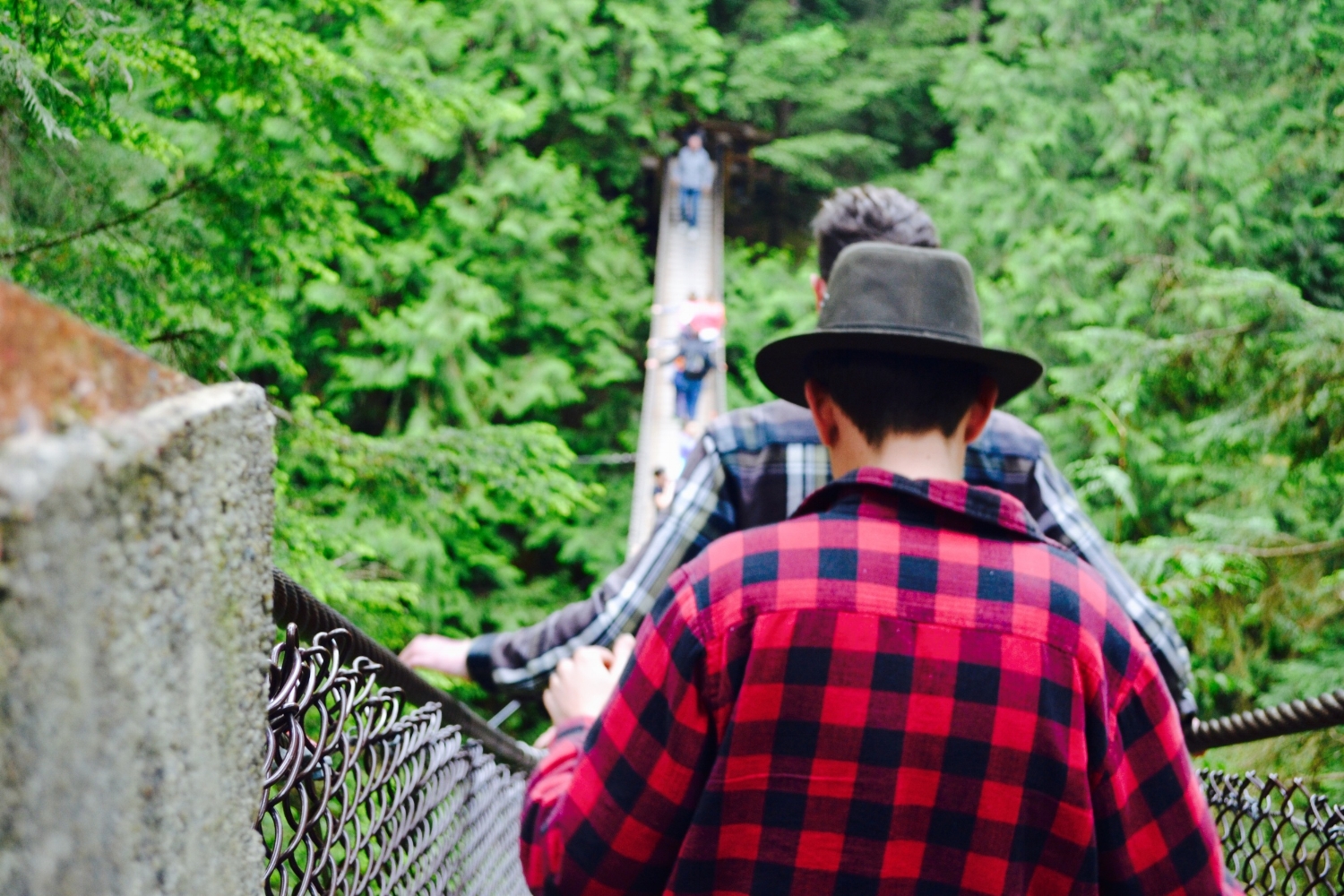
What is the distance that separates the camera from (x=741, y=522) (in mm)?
1428

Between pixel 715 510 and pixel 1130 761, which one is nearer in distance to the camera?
pixel 1130 761

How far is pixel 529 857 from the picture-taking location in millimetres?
940

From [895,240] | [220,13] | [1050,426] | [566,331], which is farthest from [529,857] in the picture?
[566,331]

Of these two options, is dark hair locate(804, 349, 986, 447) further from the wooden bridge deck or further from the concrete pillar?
the wooden bridge deck

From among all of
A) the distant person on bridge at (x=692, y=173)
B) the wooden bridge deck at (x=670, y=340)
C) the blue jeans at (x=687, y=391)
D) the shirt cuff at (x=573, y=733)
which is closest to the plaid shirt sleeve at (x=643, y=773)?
the shirt cuff at (x=573, y=733)

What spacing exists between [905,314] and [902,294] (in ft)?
0.10

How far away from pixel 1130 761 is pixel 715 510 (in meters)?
0.68

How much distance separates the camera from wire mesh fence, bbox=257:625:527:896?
79 centimetres

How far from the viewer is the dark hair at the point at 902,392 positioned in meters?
0.93

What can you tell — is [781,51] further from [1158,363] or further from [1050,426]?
[1158,363]

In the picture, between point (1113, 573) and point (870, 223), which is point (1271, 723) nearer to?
point (1113, 573)

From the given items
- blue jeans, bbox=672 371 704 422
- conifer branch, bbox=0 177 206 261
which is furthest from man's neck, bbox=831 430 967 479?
blue jeans, bbox=672 371 704 422

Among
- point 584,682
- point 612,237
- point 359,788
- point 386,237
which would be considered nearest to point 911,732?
point 584,682

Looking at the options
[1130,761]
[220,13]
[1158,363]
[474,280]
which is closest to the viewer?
[1130,761]
